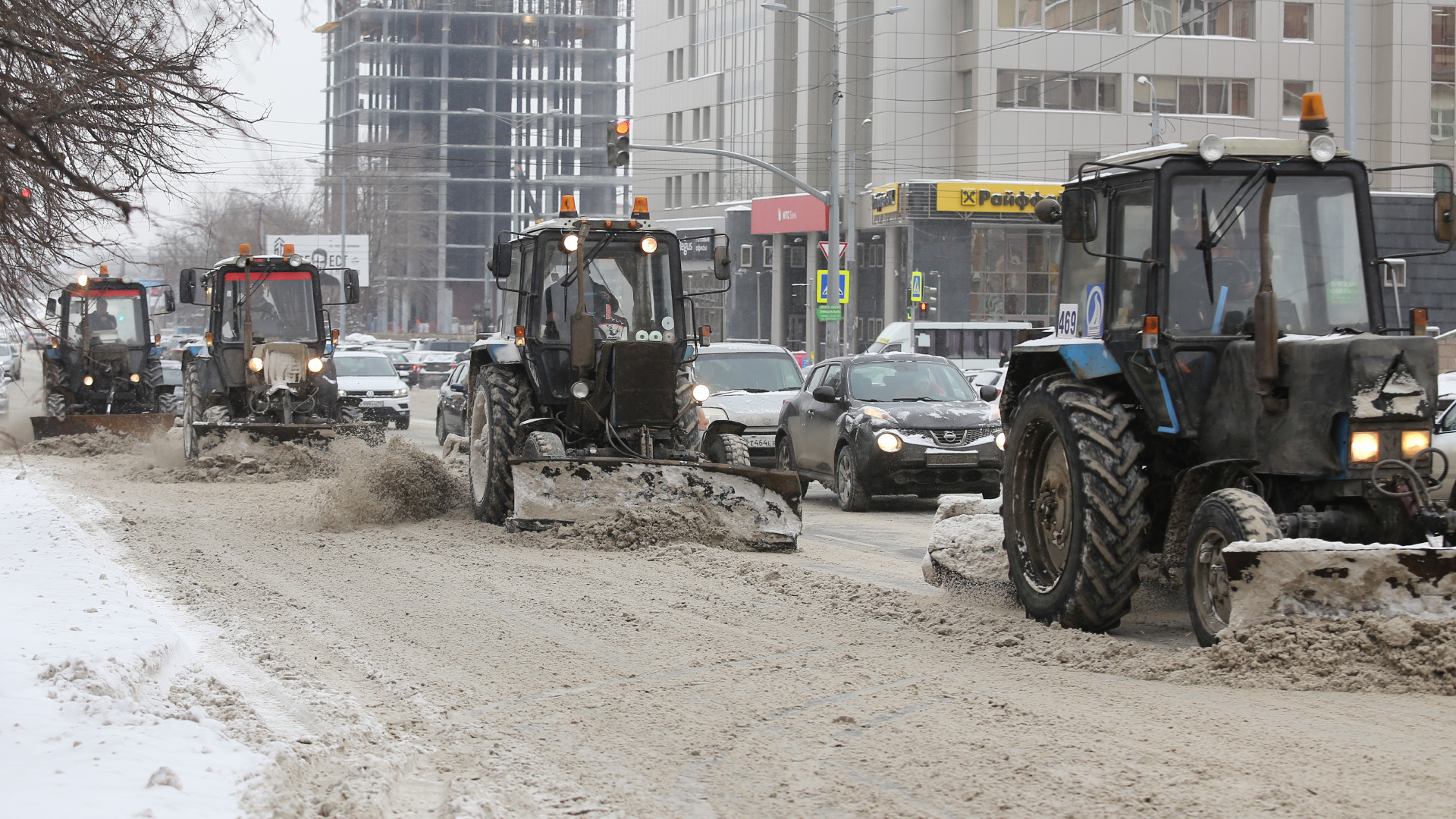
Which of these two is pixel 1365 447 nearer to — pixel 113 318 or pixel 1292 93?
pixel 113 318

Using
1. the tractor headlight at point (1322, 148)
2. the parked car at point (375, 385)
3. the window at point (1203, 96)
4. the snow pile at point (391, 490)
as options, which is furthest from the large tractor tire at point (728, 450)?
the window at point (1203, 96)

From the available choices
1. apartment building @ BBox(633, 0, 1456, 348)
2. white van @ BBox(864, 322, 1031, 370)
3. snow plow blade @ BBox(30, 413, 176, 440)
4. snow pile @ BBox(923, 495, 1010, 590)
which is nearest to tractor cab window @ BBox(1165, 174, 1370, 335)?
snow pile @ BBox(923, 495, 1010, 590)

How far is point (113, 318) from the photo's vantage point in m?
25.0

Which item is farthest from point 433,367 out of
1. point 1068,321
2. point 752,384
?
point 1068,321

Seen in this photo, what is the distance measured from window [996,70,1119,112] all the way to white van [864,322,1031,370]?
14.0 metres

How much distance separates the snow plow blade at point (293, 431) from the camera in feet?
59.7

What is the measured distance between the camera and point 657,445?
1287 cm

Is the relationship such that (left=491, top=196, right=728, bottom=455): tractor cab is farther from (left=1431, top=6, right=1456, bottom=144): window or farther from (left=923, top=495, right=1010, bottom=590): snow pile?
(left=1431, top=6, right=1456, bottom=144): window

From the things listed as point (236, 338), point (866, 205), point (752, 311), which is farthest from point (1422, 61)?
point (236, 338)

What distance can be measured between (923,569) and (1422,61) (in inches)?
2084

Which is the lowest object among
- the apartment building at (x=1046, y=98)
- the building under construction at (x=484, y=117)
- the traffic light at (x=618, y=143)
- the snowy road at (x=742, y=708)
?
the snowy road at (x=742, y=708)

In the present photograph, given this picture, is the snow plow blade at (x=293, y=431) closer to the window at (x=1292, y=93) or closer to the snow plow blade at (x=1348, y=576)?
the snow plow blade at (x=1348, y=576)

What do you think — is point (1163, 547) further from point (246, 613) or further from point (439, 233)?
point (439, 233)

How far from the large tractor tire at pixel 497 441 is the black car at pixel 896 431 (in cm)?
390
